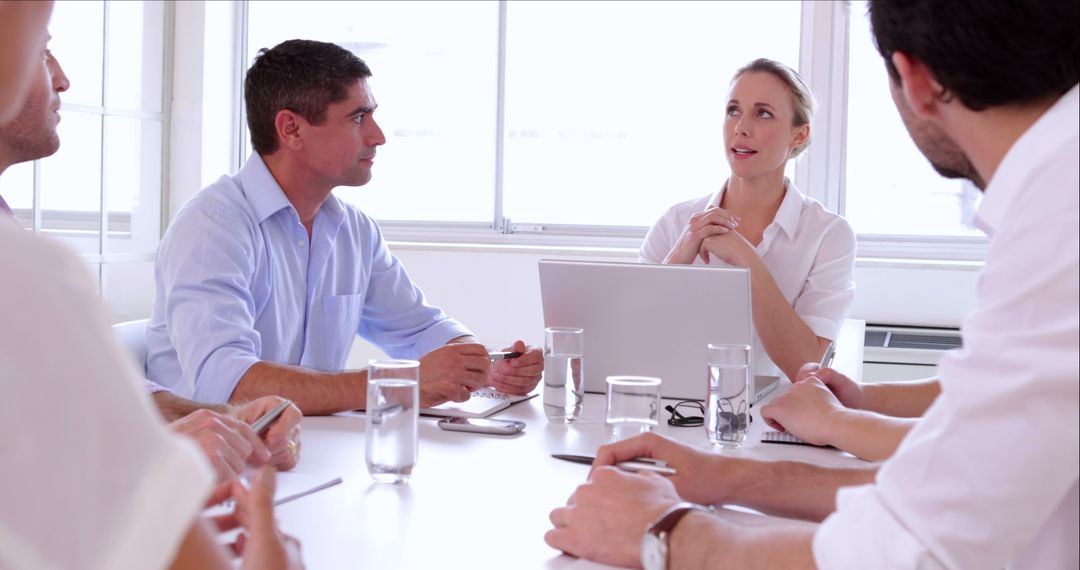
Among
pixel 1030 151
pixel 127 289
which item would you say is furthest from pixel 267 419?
pixel 127 289

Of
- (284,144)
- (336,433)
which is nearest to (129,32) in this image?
(284,144)

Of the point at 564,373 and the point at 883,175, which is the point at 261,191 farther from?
the point at 883,175

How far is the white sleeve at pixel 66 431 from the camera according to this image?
57 centimetres

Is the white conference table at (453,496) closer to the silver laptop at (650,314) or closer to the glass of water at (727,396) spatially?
the glass of water at (727,396)

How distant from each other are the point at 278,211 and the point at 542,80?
2.15 m

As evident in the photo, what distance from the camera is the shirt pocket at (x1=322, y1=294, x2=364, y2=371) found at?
268 centimetres

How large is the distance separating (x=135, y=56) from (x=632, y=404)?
3319mm

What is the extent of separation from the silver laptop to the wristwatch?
2.84 ft

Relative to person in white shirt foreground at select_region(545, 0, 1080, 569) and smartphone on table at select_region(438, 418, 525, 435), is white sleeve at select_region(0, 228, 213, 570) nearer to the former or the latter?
person in white shirt foreground at select_region(545, 0, 1080, 569)

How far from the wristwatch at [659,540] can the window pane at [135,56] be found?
3.56 m

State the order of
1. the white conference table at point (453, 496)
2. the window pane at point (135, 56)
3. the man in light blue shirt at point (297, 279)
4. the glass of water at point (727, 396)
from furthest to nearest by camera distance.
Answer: the window pane at point (135, 56) < the man in light blue shirt at point (297, 279) < the glass of water at point (727, 396) < the white conference table at point (453, 496)

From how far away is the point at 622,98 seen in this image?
4.38 m

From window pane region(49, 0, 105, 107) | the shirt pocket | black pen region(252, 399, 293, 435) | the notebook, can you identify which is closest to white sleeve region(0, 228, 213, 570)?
black pen region(252, 399, 293, 435)

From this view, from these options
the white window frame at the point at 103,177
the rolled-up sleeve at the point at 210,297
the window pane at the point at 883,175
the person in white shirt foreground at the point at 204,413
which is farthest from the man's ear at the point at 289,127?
the window pane at the point at 883,175
